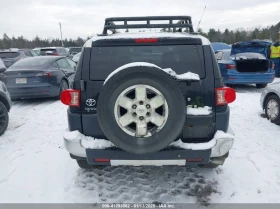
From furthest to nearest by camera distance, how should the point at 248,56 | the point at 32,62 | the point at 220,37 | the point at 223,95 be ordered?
the point at 220,37
the point at 248,56
the point at 32,62
the point at 223,95

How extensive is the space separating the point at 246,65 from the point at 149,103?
788 centimetres

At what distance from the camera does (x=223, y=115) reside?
289cm

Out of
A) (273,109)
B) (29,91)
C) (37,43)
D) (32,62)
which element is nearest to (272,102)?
(273,109)

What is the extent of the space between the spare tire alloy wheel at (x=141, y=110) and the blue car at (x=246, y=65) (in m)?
7.02

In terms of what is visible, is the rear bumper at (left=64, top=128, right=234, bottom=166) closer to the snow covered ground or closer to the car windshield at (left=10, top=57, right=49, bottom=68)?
the snow covered ground

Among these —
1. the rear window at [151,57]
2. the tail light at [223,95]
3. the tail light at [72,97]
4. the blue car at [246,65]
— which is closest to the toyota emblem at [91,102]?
the tail light at [72,97]

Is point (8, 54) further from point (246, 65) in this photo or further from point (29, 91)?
point (246, 65)

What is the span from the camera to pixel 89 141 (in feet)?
9.48

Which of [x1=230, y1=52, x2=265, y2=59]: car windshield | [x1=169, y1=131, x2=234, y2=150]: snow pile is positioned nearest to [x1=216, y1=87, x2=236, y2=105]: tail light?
[x1=169, y1=131, x2=234, y2=150]: snow pile

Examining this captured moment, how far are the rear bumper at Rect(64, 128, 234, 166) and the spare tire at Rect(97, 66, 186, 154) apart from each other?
18cm

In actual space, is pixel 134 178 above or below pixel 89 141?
below

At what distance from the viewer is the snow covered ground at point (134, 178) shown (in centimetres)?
313

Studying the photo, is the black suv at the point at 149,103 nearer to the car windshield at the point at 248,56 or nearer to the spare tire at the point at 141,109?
the spare tire at the point at 141,109

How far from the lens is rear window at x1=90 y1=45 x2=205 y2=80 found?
9.54ft
